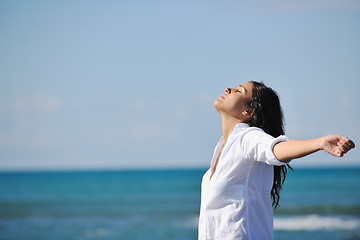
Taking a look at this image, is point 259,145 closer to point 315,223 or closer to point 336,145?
point 336,145

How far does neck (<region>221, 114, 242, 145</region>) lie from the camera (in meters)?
2.72

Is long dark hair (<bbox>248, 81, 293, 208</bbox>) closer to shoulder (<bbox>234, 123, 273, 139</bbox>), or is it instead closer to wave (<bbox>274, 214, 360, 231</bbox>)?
shoulder (<bbox>234, 123, 273, 139</bbox>)

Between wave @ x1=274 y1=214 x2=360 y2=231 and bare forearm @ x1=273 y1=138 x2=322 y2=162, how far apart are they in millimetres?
10910

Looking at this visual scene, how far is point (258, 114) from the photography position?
2648mm

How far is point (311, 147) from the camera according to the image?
203 centimetres

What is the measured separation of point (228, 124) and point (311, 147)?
76 cm

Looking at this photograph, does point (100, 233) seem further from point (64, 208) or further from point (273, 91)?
point (273, 91)

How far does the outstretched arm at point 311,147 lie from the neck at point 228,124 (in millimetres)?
546

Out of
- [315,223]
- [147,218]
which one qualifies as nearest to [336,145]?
[315,223]

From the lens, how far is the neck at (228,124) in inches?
107

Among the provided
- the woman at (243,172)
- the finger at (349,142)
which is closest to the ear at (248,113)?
the woman at (243,172)

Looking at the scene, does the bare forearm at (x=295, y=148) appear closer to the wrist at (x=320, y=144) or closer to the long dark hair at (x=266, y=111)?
the wrist at (x=320, y=144)

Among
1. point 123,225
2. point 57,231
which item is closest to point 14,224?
point 57,231

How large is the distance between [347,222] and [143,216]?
5969mm
